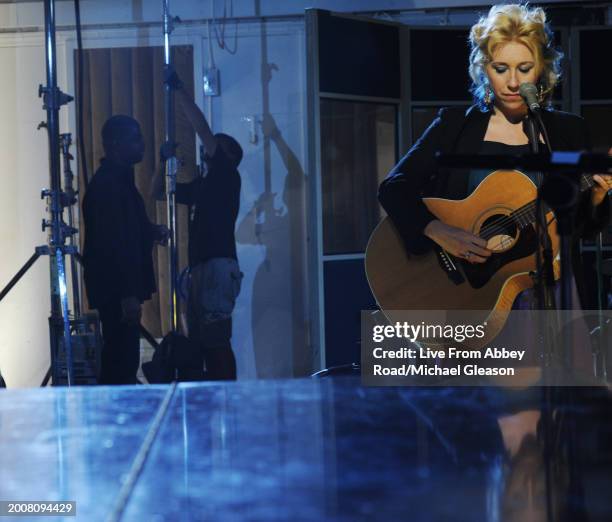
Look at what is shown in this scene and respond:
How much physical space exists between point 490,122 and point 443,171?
0.17 metres

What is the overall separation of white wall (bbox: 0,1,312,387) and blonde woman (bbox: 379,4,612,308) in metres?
2.72

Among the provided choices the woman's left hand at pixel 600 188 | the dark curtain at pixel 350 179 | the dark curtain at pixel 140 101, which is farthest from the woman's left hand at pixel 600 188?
the dark curtain at pixel 140 101

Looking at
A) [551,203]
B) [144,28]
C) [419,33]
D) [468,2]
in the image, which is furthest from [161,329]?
[551,203]

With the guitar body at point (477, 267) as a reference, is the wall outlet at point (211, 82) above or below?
above

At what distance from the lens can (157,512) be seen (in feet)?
1.83

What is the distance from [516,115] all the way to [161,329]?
10.7 ft

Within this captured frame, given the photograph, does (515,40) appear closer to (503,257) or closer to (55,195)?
(503,257)

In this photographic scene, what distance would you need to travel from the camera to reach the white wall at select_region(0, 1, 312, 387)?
16.3ft

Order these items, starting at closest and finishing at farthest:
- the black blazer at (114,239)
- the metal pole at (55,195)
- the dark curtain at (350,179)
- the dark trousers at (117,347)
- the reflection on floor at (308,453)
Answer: the reflection on floor at (308,453) < the metal pole at (55,195) < the black blazer at (114,239) < the dark trousers at (117,347) < the dark curtain at (350,179)

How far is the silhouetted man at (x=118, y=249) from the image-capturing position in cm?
411

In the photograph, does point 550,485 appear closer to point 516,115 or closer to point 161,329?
point 516,115

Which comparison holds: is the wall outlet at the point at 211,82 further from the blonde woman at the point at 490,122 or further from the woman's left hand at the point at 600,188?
the woman's left hand at the point at 600,188

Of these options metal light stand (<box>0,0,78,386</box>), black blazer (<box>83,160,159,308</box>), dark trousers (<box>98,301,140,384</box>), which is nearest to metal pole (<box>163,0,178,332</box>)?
black blazer (<box>83,160,159,308</box>)

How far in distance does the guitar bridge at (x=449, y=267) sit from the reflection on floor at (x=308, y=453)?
1.29 m
